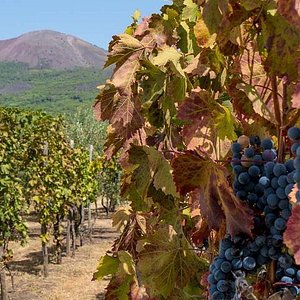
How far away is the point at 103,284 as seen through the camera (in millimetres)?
12367

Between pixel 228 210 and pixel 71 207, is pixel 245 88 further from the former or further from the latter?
pixel 71 207

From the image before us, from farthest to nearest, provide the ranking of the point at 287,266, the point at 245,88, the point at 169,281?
the point at 169,281 → the point at 245,88 → the point at 287,266

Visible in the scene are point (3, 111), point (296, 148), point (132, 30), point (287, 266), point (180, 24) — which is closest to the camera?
point (296, 148)

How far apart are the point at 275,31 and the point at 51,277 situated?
11.9 metres

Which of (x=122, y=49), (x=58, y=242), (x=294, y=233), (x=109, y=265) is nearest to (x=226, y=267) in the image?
(x=294, y=233)

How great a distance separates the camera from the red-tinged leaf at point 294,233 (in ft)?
3.18

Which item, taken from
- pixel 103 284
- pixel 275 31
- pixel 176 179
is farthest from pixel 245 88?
pixel 103 284

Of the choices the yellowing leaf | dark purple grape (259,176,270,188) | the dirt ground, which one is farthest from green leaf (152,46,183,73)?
the dirt ground

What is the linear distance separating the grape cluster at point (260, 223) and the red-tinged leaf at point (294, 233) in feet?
0.75

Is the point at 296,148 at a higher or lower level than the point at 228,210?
higher

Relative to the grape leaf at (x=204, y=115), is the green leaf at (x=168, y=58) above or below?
above

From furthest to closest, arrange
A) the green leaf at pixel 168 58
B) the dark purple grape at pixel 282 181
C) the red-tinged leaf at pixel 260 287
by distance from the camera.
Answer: the green leaf at pixel 168 58, the red-tinged leaf at pixel 260 287, the dark purple grape at pixel 282 181

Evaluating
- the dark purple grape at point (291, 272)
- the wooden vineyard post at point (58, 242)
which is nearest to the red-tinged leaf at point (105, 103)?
the dark purple grape at point (291, 272)

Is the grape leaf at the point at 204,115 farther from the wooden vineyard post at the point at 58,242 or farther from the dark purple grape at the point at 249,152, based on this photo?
the wooden vineyard post at the point at 58,242
